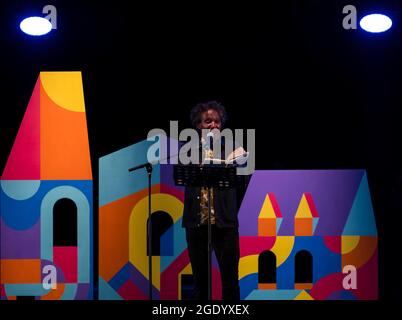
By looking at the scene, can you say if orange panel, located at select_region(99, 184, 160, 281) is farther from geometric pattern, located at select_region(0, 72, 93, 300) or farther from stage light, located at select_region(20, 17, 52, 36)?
stage light, located at select_region(20, 17, 52, 36)

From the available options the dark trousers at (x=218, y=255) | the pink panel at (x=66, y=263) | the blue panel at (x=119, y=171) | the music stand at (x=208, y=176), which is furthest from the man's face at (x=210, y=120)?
the pink panel at (x=66, y=263)

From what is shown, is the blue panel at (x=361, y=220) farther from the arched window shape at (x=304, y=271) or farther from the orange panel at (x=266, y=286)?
the orange panel at (x=266, y=286)

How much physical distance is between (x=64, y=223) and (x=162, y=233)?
0.81 metres

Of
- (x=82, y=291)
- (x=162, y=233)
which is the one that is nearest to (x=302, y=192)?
(x=162, y=233)

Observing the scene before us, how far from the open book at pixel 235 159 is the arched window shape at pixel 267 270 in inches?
59.5

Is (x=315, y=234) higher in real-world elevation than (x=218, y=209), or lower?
lower

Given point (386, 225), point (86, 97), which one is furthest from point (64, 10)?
point (386, 225)

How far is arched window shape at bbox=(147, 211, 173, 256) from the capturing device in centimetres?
533

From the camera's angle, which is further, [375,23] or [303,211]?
[303,211]

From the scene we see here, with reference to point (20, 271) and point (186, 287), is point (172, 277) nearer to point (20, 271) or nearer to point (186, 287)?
point (186, 287)

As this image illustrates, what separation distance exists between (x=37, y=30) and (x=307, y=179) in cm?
245

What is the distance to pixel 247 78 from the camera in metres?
5.37

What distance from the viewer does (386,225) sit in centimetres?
533

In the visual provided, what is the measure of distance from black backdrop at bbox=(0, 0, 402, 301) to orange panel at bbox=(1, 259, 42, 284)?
794 mm
